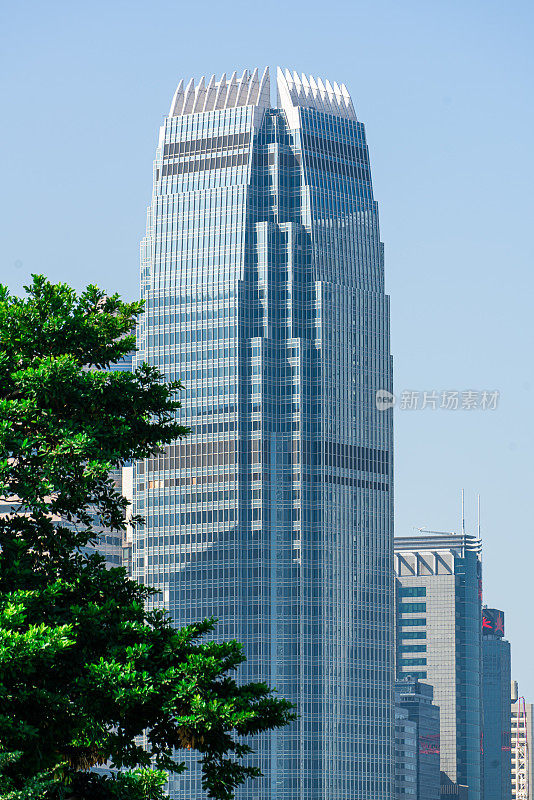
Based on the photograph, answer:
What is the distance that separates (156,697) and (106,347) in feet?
44.7

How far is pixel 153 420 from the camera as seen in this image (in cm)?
A: 6475

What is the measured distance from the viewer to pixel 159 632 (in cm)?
5850

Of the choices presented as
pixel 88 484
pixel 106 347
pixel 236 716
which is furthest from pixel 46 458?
pixel 236 716

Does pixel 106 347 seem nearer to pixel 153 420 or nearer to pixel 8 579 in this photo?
pixel 153 420

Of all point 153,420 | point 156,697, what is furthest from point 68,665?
point 153,420

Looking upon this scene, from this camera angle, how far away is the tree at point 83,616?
55.5 meters

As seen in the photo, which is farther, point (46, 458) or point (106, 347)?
point (106, 347)

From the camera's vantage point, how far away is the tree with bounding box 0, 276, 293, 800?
5550cm

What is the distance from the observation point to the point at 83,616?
57.4 metres

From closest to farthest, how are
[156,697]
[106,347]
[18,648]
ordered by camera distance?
[18,648], [156,697], [106,347]

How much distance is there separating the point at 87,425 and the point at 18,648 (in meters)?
9.59

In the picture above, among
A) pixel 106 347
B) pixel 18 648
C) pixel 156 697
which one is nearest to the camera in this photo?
pixel 18 648

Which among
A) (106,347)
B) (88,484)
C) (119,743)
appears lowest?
(119,743)

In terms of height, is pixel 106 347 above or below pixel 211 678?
above
